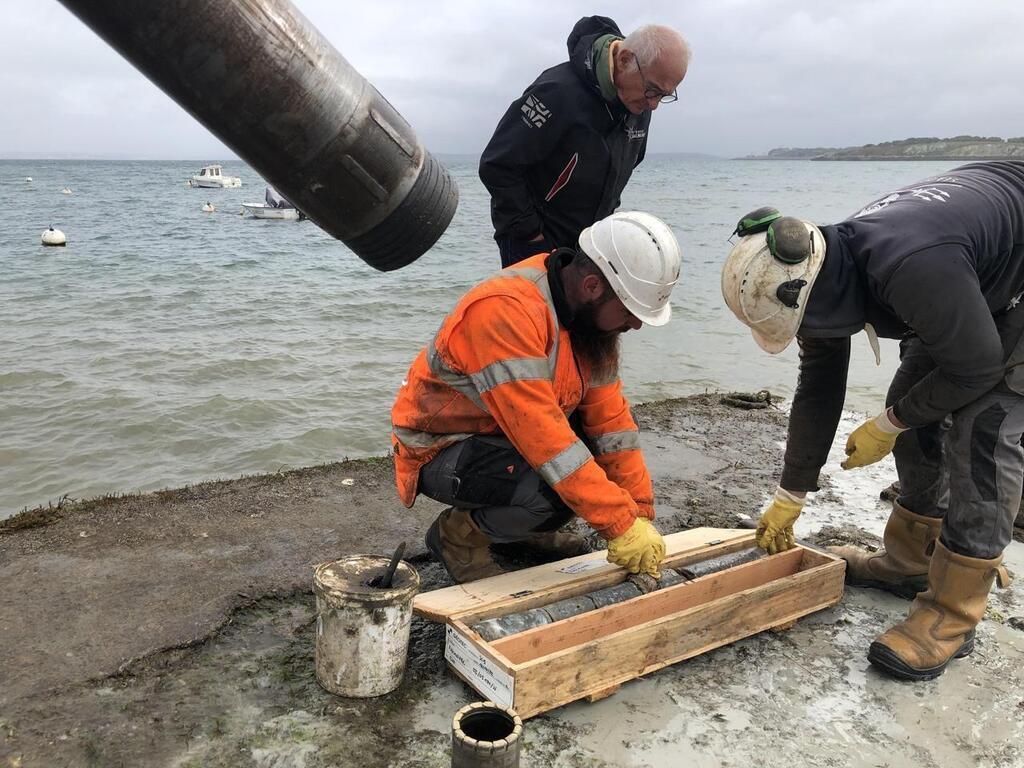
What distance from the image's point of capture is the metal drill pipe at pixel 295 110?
153 cm

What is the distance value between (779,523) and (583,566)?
0.87 meters

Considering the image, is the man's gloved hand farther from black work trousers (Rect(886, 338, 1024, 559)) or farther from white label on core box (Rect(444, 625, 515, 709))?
white label on core box (Rect(444, 625, 515, 709))

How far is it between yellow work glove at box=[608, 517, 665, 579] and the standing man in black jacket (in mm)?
1545

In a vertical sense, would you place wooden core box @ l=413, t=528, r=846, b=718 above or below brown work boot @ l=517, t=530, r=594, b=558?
above

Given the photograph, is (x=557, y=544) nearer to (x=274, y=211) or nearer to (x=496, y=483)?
(x=496, y=483)

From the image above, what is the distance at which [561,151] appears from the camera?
141 inches

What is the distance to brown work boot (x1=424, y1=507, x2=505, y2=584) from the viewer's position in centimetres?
313

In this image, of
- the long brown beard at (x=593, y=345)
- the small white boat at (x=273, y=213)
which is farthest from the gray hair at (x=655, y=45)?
the small white boat at (x=273, y=213)

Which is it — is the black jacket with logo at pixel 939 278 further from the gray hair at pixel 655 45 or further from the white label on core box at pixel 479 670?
the white label on core box at pixel 479 670

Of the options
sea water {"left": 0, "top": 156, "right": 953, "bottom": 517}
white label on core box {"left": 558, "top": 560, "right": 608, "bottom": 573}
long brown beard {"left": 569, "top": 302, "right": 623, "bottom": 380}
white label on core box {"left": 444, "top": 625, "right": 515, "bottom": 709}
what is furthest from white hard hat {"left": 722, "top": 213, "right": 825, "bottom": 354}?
sea water {"left": 0, "top": 156, "right": 953, "bottom": 517}

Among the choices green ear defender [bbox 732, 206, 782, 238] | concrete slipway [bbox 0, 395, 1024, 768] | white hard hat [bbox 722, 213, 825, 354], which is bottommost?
concrete slipway [bbox 0, 395, 1024, 768]

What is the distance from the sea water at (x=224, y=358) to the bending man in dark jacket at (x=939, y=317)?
13.4 ft

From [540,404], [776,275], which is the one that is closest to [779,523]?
[776,275]

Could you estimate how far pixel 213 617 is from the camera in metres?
2.88
